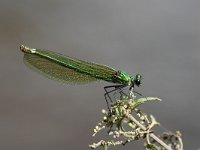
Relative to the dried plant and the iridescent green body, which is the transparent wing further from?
the dried plant

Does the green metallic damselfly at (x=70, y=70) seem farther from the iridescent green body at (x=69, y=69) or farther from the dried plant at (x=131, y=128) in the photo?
the dried plant at (x=131, y=128)

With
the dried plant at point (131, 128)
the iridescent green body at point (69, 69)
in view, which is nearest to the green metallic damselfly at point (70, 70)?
the iridescent green body at point (69, 69)

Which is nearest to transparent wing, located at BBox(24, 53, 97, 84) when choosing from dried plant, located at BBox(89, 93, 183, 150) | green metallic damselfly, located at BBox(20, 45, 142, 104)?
green metallic damselfly, located at BBox(20, 45, 142, 104)

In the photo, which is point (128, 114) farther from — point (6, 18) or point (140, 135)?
point (6, 18)

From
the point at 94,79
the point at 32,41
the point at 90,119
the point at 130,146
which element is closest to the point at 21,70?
the point at 32,41

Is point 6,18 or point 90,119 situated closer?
point 90,119

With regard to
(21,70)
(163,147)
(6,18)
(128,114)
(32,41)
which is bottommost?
(163,147)

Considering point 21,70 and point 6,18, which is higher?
point 6,18

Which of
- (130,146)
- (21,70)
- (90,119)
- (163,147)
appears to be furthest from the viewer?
(21,70)
